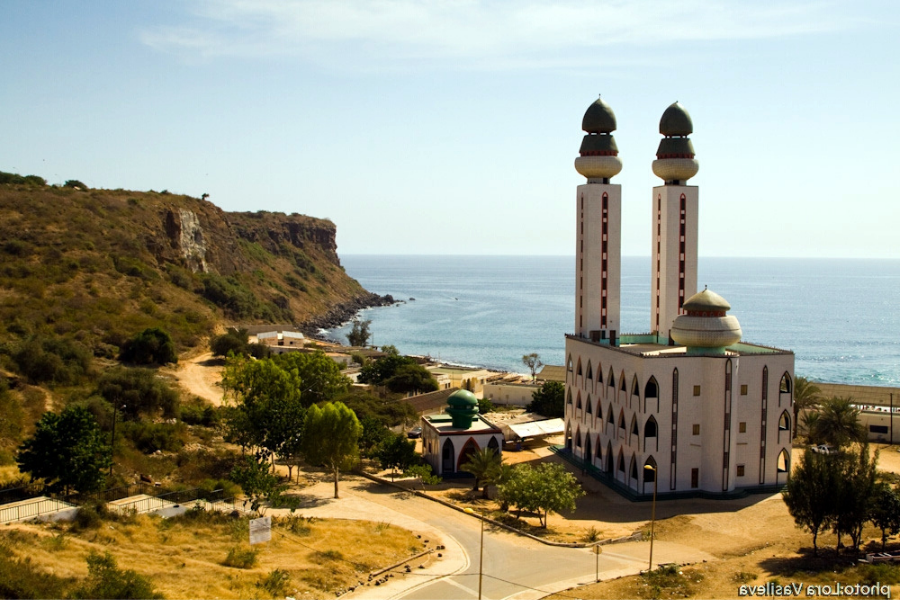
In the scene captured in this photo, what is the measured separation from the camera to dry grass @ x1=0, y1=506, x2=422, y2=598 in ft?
87.1

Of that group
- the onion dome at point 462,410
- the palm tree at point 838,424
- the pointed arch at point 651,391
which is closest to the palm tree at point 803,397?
the palm tree at point 838,424

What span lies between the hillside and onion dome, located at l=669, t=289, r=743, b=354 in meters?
47.4

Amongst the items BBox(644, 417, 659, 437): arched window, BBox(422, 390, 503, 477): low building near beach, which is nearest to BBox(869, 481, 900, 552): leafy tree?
BBox(644, 417, 659, 437): arched window

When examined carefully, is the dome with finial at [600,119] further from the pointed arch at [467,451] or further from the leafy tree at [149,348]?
the leafy tree at [149,348]

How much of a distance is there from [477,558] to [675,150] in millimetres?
30640

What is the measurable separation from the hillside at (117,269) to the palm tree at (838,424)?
5450cm

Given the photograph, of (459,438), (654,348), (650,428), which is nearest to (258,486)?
(459,438)

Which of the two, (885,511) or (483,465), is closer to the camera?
(885,511)

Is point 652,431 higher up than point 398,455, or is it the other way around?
point 652,431

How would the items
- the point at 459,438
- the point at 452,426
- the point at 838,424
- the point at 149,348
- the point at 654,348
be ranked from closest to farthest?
1. the point at 459,438
2. the point at 452,426
3. the point at 654,348
4. the point at 838,424
5. the point at 149,348

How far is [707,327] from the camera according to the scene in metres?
42.6

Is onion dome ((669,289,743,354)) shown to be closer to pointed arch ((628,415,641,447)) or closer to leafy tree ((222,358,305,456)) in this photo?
pointed arch ((628,415,641,447))

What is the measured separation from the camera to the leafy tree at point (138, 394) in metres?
51.2

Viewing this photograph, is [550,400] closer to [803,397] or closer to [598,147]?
[803,397]
